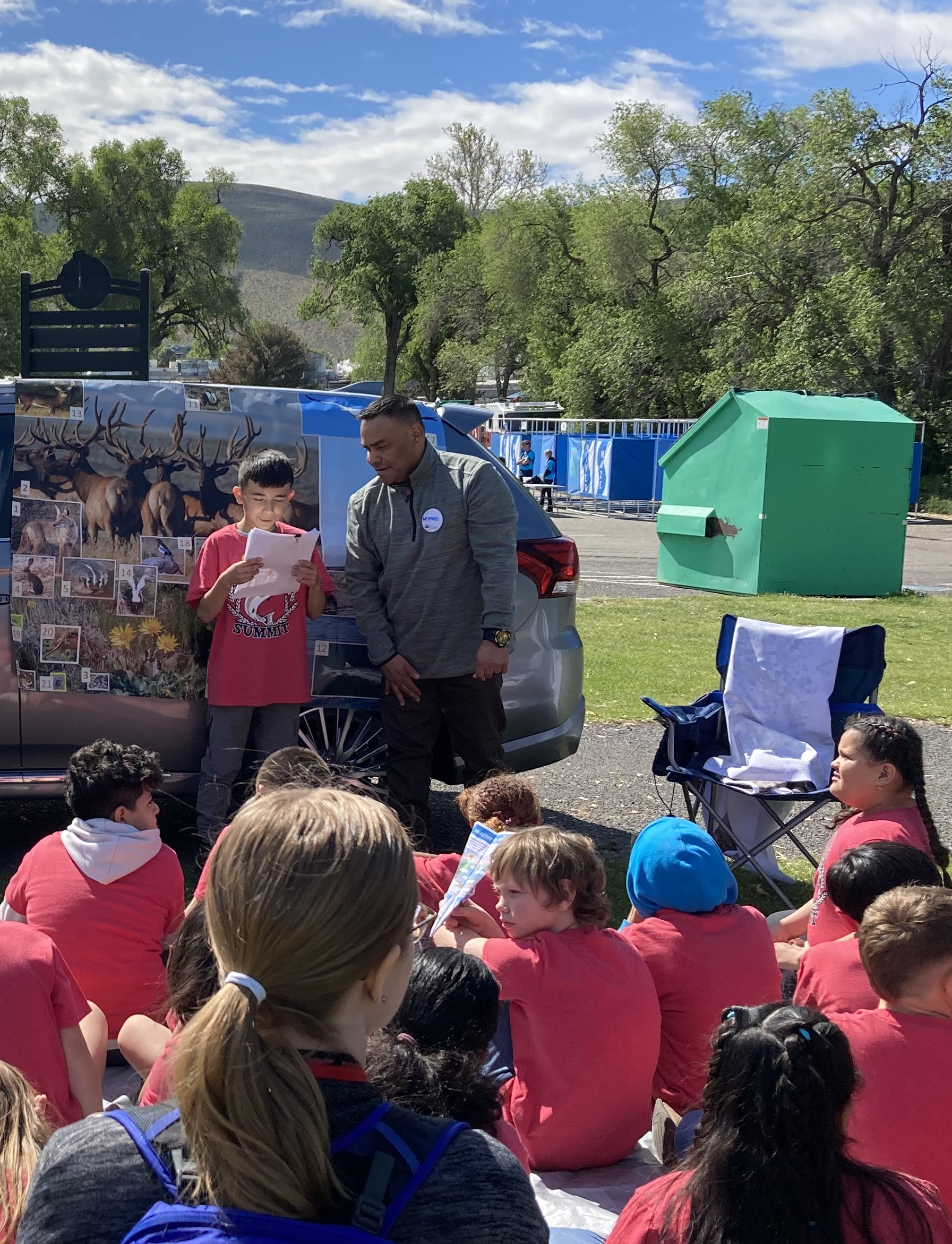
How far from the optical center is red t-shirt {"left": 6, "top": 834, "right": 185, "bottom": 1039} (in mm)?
3326

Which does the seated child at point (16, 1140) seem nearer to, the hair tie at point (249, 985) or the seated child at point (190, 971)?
the seated child at point (190, 971)

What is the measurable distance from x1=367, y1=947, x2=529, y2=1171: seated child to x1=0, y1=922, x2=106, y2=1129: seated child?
2.65 ft

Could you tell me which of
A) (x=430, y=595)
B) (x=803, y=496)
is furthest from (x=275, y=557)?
(x=803, y=496)

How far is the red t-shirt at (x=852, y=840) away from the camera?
3670mm

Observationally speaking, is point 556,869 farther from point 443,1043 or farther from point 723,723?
point 723,723

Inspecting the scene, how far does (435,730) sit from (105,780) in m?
1.89

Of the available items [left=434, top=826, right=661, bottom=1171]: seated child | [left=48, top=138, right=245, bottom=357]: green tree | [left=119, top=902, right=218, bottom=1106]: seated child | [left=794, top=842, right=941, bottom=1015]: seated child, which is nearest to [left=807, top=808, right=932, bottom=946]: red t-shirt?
[left=794, top=842, right=941, bottom=1015]: seated child

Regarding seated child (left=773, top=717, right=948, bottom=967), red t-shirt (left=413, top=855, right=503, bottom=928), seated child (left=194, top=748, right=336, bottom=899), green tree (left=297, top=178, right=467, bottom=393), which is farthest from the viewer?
green tree (left=297, top=178, right=467, bottom=393)

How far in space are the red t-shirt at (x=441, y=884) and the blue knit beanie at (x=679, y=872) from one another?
49 cm

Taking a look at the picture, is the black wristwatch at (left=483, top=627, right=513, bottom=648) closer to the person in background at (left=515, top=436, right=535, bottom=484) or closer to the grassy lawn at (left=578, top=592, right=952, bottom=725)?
the grassy lawn at (left=578, top=592, right=952, bottom=725)

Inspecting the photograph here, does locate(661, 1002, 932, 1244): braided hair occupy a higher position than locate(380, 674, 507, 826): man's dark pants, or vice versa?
locate(661, 1002, 932, 1244): braided hair

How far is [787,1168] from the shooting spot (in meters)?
1.78

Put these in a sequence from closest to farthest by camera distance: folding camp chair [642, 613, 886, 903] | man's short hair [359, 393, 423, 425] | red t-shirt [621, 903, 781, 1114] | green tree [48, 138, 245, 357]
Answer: red t-shirt [621, 903, 781, 1114], man's short hair [359, 393, 423, 425], folding camp chair [642, 613, 886, 903], green tree [48, 138, 245, 357]

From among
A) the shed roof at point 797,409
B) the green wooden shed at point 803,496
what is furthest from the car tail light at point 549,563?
the shed roof at point 797,409
